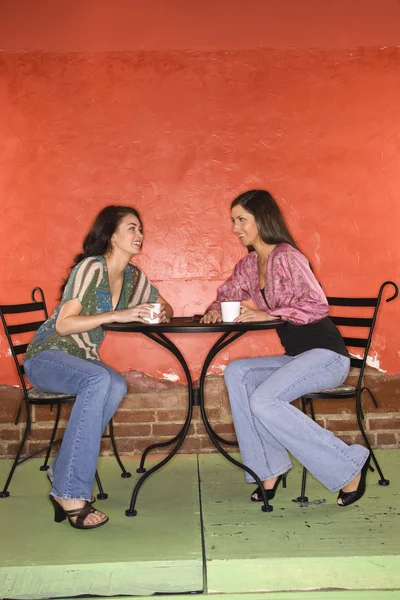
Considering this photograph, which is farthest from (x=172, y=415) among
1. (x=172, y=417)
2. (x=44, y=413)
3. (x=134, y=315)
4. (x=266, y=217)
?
(x=266, y=217)

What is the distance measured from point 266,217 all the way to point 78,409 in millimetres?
1258

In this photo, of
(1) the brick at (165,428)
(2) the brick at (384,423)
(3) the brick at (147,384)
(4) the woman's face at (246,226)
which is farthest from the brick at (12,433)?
(2) the brick at (384,423)

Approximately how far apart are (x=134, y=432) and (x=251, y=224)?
1.48 meters

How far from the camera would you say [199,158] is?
11.8 ft

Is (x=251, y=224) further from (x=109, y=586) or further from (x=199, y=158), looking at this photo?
(x=109, y=586)

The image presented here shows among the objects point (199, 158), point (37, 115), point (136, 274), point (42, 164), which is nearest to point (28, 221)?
point (42, 164)

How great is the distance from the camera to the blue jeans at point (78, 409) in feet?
8.17

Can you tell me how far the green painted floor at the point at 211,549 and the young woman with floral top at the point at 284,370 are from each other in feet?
0.59

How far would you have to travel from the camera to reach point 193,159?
359 cm

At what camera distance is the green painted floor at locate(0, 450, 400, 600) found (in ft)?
6.87

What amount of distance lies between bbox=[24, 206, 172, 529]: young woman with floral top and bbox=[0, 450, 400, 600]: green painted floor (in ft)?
0.61

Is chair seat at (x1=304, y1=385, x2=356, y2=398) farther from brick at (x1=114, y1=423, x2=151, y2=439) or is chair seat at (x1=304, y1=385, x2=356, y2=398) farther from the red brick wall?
brick at (x1=114, y1=423, x2=151, y2=439)

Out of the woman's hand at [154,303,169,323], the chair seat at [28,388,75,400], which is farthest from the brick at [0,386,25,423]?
the woman's hand at [154,303,169,323]

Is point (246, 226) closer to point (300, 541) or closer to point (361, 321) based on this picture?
point (361, 321)
